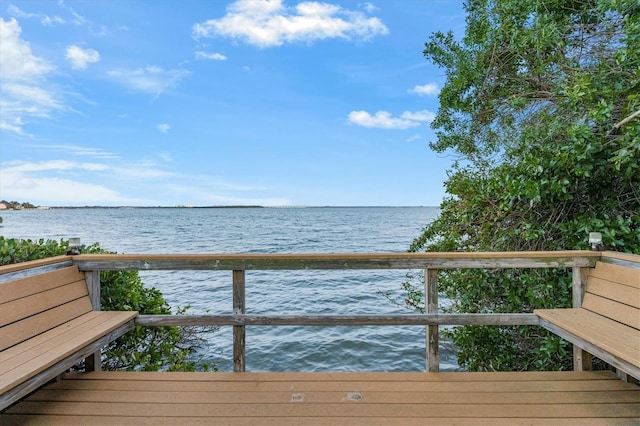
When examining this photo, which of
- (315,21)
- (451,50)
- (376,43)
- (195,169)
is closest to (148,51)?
(315,21)

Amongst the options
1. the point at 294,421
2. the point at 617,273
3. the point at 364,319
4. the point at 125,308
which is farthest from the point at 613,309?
the point at 125,308

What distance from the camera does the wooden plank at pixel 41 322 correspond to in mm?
1835

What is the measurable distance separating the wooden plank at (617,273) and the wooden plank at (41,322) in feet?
11.6

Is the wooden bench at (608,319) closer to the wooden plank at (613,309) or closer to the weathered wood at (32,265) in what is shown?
the wooden plank at (613,309)

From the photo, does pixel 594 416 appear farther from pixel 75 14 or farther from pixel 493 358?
pixel 75 14

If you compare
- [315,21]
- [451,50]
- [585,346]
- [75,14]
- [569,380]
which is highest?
[315,21]

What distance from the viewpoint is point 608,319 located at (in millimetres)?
2150

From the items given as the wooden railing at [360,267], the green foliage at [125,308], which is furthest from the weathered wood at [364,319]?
the green foliage at [125,308]

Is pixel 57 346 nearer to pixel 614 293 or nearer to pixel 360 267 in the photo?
pixel 360 267

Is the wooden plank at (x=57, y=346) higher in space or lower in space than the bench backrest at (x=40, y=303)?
lower

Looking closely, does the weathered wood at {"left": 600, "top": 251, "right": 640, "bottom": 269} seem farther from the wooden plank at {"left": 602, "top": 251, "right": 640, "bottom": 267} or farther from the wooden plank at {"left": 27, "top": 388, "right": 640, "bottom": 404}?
the wooden plank at {"left": 27, "top": 388, "right": 640, "bottom": 404}

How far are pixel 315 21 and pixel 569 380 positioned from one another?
11.3m

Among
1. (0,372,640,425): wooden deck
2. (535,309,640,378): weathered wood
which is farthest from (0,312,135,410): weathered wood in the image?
(535,309,640,378): weathered wood

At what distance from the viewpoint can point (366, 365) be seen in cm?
454
